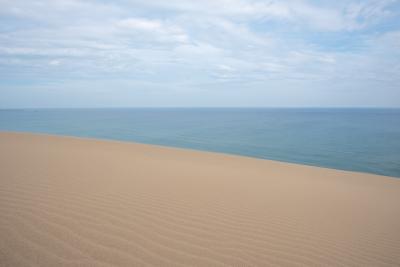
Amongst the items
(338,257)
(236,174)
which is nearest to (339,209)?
(338,257)

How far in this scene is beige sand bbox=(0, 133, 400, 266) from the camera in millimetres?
2590

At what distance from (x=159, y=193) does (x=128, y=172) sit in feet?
6.77

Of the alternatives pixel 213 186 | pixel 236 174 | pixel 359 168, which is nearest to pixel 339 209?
pixel 213 186

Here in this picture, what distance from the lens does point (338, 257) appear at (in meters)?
2.89

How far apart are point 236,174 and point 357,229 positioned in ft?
13.2

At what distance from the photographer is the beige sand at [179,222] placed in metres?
2.59

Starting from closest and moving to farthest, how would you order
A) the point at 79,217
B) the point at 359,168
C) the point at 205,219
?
1. the point at 79,217
2. the point at 205,219
3. the point at 359,168

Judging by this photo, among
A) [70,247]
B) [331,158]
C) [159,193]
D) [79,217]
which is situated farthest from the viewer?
[331,158]

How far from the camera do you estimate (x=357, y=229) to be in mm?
3834

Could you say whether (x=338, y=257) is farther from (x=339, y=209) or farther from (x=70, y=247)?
(x=70, y=247)

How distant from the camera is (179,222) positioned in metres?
3.47

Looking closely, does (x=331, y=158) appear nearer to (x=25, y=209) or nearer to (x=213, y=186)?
(x=213, y=186)

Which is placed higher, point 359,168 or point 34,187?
point 34,187

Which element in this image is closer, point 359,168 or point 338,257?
point 338,257
